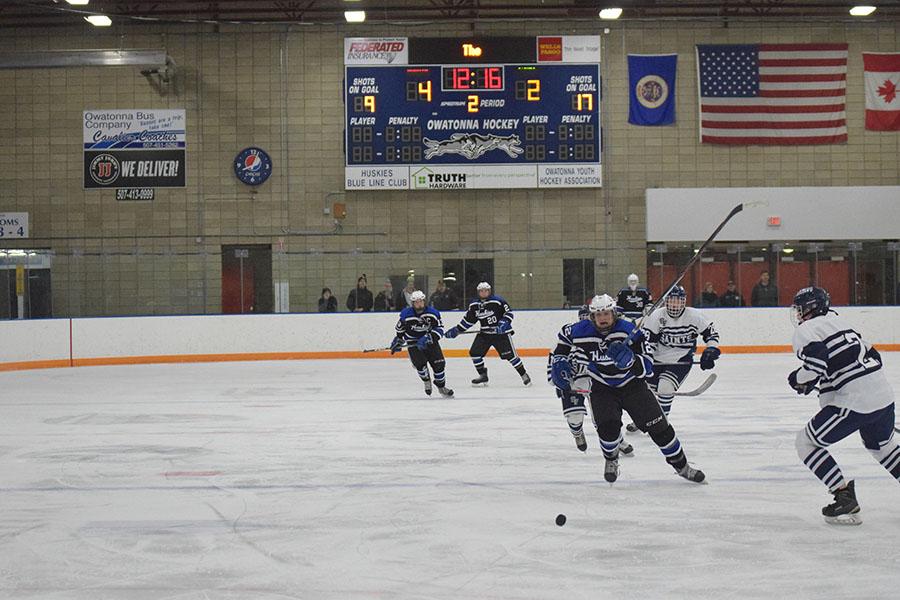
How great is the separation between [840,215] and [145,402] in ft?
46.6

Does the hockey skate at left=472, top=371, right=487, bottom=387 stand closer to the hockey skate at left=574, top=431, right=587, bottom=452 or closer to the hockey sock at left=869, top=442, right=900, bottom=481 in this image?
the hockey skate at left=574, top=431, right=587, bottom=452

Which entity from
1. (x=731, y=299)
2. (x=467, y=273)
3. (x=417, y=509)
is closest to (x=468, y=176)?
(x=467, y=273)

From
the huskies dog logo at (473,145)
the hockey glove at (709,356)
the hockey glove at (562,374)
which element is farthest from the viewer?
the huskies dog logo at (473,145)

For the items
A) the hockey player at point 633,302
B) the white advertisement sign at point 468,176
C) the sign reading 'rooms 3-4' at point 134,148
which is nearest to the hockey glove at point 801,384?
A: the hockey player at point 633,302

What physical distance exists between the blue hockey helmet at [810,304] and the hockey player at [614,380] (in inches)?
42.7

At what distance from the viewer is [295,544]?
4633 millimetres

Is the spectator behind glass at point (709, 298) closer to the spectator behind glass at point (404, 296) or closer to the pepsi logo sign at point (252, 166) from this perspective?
the spectator behind glass at point (404, 296)

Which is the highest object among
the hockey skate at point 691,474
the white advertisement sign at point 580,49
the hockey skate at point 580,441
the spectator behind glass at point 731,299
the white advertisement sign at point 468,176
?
the white advertisement sign at point 580,49

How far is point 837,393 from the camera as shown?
484cm

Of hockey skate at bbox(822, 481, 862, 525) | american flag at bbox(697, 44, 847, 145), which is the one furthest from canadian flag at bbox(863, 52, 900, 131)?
hockey skate at bbox(822, 481, 862, 525)

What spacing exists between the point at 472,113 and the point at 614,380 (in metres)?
14.3

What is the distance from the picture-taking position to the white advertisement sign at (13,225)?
20.6 m

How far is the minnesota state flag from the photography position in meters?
20.7

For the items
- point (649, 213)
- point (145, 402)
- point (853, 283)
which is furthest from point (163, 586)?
point (649, 213)
